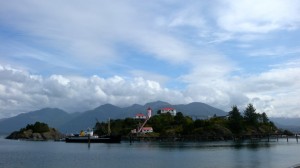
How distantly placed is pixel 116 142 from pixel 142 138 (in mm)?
25048

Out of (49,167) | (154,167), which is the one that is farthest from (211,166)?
(49,167)

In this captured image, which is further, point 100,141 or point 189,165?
point 100,141

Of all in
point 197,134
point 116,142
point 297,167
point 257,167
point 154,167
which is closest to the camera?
point 297,167

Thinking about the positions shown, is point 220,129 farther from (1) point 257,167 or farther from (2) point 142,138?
(1) point 257,167

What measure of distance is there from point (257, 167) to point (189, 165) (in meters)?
12.3

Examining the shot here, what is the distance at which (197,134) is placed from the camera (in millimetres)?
196250

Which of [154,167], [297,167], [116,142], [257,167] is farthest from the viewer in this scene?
[116,142]

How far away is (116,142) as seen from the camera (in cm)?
17750

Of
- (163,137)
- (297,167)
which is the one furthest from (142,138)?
(297,167)

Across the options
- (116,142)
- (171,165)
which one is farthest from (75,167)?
(116,142)

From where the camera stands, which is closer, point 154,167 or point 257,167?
point 257,167

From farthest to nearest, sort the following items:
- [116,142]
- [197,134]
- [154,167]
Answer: [197,134] → [116,142] → [154,167]

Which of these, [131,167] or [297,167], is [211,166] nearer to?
[131,167]

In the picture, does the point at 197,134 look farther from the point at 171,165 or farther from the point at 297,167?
the point at 297,167
